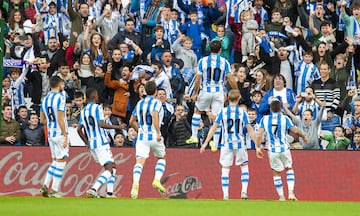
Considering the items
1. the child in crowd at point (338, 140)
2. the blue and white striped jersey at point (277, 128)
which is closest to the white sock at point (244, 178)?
the blue and white striped jersey at point (277, 128)

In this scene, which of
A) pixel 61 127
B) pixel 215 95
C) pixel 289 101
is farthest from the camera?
pixel 289 101

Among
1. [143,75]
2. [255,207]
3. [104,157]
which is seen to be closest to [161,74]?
[143,75]

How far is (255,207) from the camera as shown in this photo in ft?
56.5

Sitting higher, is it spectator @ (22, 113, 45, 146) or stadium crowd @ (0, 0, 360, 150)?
stadium crowd @ (0, 0, 360, 150)

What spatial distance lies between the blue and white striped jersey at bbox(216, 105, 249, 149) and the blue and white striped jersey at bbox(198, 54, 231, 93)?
1.15 m

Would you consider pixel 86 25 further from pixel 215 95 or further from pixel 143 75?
pixel 215 95

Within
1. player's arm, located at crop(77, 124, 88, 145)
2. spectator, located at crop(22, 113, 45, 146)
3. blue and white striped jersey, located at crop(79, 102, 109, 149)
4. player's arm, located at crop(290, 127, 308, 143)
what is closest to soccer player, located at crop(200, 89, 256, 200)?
player's arm, located at crop(290, 127, 308, 143)

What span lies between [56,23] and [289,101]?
6.41 m

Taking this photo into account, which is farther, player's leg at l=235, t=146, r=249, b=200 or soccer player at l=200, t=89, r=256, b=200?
player's leg at l=235, t=146, r=249, b=200

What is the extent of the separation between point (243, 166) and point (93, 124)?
10.1ft

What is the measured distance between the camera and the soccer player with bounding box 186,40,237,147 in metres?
22.1

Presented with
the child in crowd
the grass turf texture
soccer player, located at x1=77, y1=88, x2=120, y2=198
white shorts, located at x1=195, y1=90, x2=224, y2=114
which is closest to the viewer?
the grass turf texture

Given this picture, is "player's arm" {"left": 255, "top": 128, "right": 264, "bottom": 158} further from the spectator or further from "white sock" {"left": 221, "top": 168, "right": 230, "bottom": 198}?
the spectator

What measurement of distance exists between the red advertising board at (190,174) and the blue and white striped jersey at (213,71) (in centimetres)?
163
